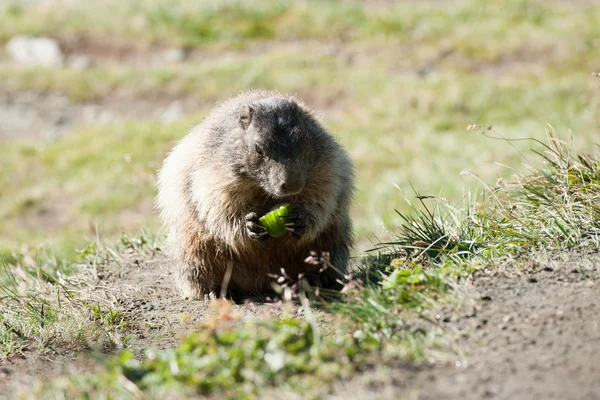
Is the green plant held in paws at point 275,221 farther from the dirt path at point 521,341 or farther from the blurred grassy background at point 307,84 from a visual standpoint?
the blurred grassy background at point 307,84

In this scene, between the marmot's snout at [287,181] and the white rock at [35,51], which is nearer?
the marmot's snout at [287,181]

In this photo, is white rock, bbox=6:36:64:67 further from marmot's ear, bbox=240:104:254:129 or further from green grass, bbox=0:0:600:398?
marmot's ear, bbox=240:104:254:129

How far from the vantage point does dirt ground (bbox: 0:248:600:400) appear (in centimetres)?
302

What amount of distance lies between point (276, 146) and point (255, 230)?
55 cm

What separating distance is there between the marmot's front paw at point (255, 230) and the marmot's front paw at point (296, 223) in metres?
0.16

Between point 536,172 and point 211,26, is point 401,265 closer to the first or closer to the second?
point 536,172

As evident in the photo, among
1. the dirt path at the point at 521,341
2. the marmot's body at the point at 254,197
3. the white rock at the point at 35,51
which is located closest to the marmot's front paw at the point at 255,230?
the marmot's body at the point at 254,197

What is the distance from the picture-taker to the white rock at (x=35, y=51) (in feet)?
50.5

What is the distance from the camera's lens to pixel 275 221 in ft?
15.9

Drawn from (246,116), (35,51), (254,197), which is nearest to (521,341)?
(254,197)

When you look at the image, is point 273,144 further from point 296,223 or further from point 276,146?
point 296,223

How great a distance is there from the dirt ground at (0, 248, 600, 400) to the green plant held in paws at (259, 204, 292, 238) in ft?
1.53

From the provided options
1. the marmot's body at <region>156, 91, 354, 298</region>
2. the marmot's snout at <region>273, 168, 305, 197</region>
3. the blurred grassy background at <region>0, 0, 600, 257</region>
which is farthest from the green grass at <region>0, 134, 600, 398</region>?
the blurred grassy background at <region>0, 0, 600, 257</region>

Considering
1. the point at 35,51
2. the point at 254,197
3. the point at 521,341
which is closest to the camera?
the point at 521,341
